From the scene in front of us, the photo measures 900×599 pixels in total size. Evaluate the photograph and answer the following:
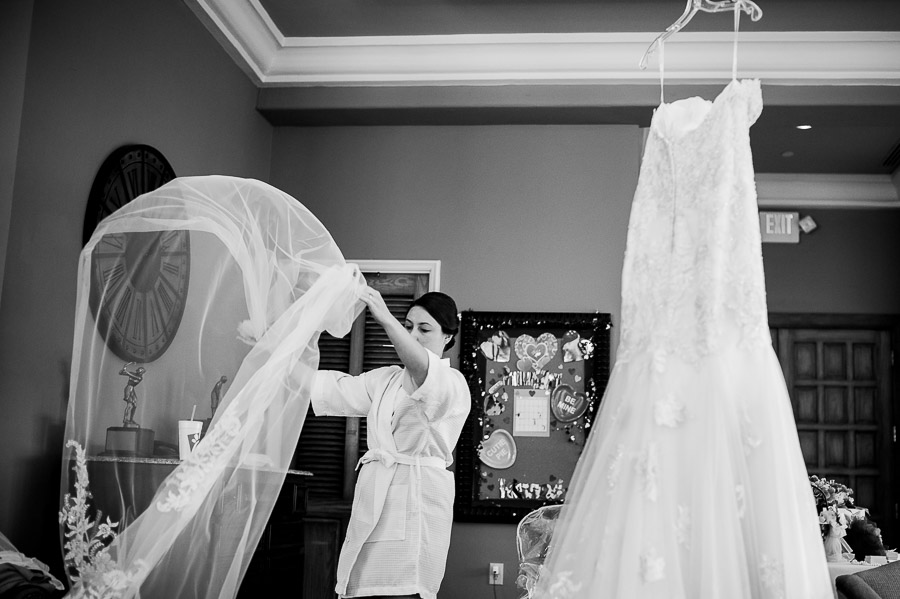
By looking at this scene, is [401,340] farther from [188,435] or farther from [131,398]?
[131,398]

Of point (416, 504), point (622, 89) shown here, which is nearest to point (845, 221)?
point (622, 89)

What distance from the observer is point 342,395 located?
310cm

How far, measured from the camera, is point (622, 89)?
5.12 metres

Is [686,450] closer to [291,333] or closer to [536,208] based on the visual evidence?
[291,333]

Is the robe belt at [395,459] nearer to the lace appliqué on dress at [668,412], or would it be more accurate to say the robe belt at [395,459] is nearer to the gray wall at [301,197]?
the lace appliqué on dress at [668,412]

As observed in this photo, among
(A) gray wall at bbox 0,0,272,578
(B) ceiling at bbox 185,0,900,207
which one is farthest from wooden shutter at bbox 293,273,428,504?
(A) gray wall at bbox 0,0,272,578

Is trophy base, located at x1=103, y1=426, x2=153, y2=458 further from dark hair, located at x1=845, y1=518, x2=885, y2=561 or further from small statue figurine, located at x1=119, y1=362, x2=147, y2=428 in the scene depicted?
dark hair, located at x1=845, y1=518, x2=885, y2=561

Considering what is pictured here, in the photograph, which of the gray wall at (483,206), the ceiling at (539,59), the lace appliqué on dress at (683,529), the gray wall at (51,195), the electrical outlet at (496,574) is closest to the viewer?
the lace appliqué on dress at (683,529)

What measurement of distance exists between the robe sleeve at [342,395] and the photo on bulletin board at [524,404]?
2150mm

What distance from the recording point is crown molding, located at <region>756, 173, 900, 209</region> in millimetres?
6945

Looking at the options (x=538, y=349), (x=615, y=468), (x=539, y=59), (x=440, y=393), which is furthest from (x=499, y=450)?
(x=615, y=468)

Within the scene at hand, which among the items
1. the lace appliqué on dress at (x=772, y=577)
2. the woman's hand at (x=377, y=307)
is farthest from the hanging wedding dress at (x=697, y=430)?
the woman's hand at (x=377, y=307)

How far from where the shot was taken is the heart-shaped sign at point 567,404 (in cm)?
518

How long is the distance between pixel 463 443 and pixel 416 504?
2.37m
